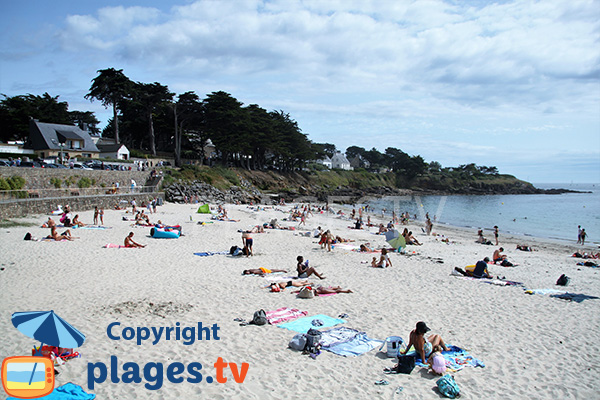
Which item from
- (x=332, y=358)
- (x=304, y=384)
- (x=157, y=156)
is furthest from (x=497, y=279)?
(x=157, y=156)

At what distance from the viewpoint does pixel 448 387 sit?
5133 millimetres

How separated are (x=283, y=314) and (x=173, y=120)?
48118 mm

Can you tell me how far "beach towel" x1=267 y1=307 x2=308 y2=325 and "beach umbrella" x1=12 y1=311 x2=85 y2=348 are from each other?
358 centimetres

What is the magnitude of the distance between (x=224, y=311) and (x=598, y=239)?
31.9 meters

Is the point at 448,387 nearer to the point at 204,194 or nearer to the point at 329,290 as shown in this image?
the point at 329,290

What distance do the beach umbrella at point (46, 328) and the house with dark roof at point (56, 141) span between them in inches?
1456

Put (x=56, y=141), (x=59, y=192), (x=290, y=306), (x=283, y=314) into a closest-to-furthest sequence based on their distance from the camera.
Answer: (x=283, y=314) < (x=290, y=306) < (x=59, y=192) < (x=56, y=141)

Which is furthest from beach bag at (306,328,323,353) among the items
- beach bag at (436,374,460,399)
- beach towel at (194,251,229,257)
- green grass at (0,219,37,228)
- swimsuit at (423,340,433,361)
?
green grass at (0,219,37,228)

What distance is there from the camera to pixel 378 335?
282 inches

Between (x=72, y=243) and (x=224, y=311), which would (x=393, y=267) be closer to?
(x=224, y=311)

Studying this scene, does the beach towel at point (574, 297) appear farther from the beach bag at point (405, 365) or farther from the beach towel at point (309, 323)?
the beach bag at point (405, 365)

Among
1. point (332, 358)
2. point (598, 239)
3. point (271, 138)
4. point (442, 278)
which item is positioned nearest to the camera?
point (332, 358)

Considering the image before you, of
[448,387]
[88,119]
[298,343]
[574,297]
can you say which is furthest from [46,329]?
[88,119]

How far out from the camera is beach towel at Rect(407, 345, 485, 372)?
5.96 metres
